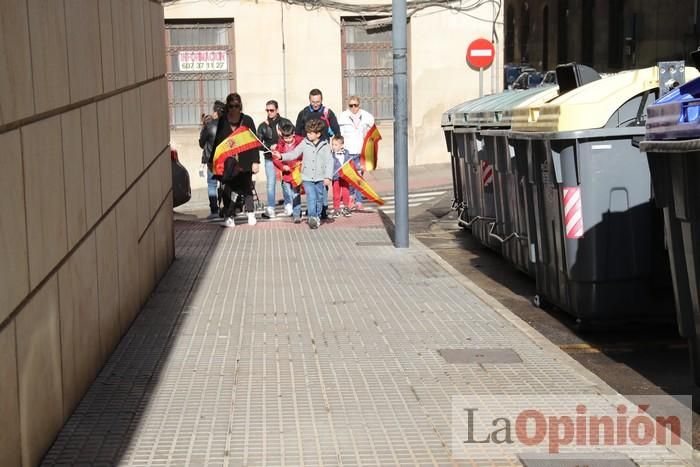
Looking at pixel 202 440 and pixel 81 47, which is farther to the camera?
pixel 81 47

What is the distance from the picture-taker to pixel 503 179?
1241 centimetres

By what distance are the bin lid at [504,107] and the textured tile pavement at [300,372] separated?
178 centimetres

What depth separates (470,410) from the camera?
6543 mm

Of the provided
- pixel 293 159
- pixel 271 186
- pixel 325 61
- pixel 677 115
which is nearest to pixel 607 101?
pixel 677 115

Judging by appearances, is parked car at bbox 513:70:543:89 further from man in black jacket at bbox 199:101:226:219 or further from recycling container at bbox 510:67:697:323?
recycling container at bbox 510:67:697:323

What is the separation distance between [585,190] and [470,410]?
9.93 ft

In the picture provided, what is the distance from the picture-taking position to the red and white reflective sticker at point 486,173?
13.5 meters

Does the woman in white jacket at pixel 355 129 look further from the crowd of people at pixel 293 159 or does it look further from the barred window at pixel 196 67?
the barred window at pixel 196 67

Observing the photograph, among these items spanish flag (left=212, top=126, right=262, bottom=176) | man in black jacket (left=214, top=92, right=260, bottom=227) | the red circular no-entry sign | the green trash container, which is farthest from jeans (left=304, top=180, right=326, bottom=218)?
the red circular no-entry sign

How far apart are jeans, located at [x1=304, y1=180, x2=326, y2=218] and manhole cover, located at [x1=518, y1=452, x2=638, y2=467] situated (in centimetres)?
1030

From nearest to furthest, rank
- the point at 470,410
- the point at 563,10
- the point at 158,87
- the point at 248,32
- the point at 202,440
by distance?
the point at 202,440 → the point at 470,410 → the point at 158,87 → the point at 248,32 → the point at 563,10

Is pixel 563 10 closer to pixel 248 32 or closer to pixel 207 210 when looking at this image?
pixel 248 32

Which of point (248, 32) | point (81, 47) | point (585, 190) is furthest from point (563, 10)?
point (81, 47)

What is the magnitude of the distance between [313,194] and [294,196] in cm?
116
